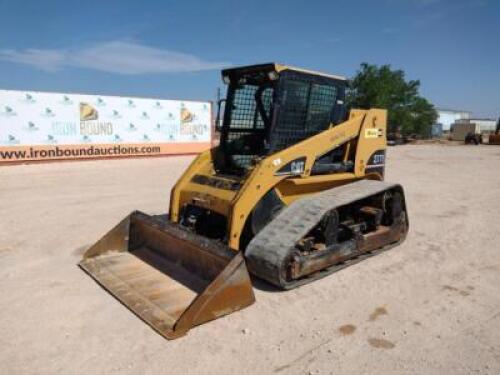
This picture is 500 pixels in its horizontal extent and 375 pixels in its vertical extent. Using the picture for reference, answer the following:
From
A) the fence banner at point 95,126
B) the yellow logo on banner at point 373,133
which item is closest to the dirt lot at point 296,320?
the yellow logo on banner at point 373,133

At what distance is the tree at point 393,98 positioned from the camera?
3769cm

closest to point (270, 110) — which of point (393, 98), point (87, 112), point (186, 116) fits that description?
point (87, 112)

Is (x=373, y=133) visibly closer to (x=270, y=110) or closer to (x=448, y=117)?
(x=270, y=110)

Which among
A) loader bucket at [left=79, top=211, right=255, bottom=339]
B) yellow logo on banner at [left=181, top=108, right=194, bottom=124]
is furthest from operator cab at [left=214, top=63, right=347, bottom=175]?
yellow logo on banner at [left=181, top=108, right=194, bottom=124]

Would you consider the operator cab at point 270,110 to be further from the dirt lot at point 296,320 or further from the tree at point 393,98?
the tree at point 393,98

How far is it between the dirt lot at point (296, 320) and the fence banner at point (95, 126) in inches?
408

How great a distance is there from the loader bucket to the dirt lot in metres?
0.13

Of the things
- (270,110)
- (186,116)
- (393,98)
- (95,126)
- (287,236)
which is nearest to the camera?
(287,236)

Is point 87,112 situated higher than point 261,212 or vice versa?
point 87,112

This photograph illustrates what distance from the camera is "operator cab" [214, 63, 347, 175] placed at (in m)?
5.26

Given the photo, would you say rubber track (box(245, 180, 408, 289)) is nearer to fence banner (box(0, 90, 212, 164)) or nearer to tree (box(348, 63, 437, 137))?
fence banner (box(0, 90, 212, 164))

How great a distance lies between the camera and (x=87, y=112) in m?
17.7

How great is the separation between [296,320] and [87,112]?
52.5ft

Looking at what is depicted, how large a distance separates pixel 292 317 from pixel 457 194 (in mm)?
8072
